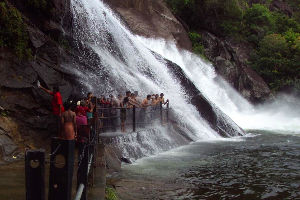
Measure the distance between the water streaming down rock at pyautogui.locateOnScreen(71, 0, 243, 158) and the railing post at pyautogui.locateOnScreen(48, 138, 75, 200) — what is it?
1245 centimetres

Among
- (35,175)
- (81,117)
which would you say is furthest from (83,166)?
(81,117)

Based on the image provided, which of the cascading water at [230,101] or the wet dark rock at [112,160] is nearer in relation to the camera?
the wet dark rock at [112,160]

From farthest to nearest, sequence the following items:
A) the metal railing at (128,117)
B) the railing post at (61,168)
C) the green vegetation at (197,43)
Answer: the green vegetation at (197,43) → the metal railing at (128,117) → the railing post at (61,168)

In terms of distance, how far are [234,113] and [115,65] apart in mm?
16942

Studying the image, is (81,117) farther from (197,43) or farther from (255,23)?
(255,23)

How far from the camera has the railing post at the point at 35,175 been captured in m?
2.54

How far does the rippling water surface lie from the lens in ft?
27.3

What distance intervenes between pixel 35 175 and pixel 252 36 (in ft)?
135

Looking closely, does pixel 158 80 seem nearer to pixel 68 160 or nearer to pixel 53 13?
pixel 53 13

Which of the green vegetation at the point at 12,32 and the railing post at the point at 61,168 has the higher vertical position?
the green vegetation at the point at 12,32

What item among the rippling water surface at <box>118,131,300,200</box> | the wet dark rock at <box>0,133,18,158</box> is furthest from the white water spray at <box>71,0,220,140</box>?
the wet dark rock at <box>0,133,18,158</box>

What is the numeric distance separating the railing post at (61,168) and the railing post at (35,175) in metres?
0.23

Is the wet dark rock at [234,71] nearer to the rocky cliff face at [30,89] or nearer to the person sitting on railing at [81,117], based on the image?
the rocky cliff face at [30,89]

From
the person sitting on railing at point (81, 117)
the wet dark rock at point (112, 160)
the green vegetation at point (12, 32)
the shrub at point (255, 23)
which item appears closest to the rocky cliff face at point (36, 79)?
the green vegetation at point (12, 32)
